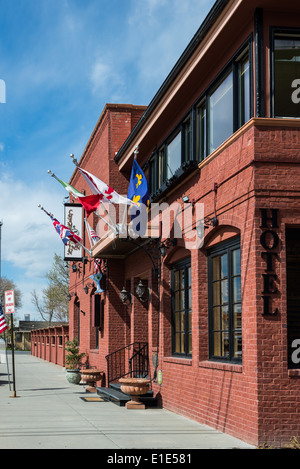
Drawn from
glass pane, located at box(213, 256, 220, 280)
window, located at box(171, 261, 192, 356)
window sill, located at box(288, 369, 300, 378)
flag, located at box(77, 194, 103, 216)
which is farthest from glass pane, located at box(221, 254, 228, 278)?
flag, located at box(77, 194, 103, 216)

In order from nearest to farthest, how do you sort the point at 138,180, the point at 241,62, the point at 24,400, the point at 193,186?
1. the point at 241,62
2. the point at 193,186
3. the point at 138,180
4. the point at 24,400

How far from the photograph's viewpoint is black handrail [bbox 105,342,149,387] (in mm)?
18484

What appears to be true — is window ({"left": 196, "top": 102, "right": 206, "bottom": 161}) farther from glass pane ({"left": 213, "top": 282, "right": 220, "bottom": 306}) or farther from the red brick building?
glass pane ({"left": 213, "top": 282, "right": 220, "bottom": 306})

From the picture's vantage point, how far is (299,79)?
1125 cm

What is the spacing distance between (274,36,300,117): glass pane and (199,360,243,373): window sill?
170 inches

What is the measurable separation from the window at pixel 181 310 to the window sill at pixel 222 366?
174 centimetres

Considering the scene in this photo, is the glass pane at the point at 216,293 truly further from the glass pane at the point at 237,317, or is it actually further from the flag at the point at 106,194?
the flag at the point at 106,194

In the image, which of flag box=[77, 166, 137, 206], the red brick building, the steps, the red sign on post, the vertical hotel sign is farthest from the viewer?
the vertical hotel sign

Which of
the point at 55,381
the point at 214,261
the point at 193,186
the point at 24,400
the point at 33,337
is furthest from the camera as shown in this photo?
the point at 33,337

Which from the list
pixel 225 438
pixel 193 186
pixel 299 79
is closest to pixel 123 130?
pixel 193 186

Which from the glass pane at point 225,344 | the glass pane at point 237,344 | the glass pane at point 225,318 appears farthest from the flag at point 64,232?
the glass pane at point 237,344

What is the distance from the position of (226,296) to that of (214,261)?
1.05 m

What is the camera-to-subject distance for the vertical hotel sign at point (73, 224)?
2684cm
